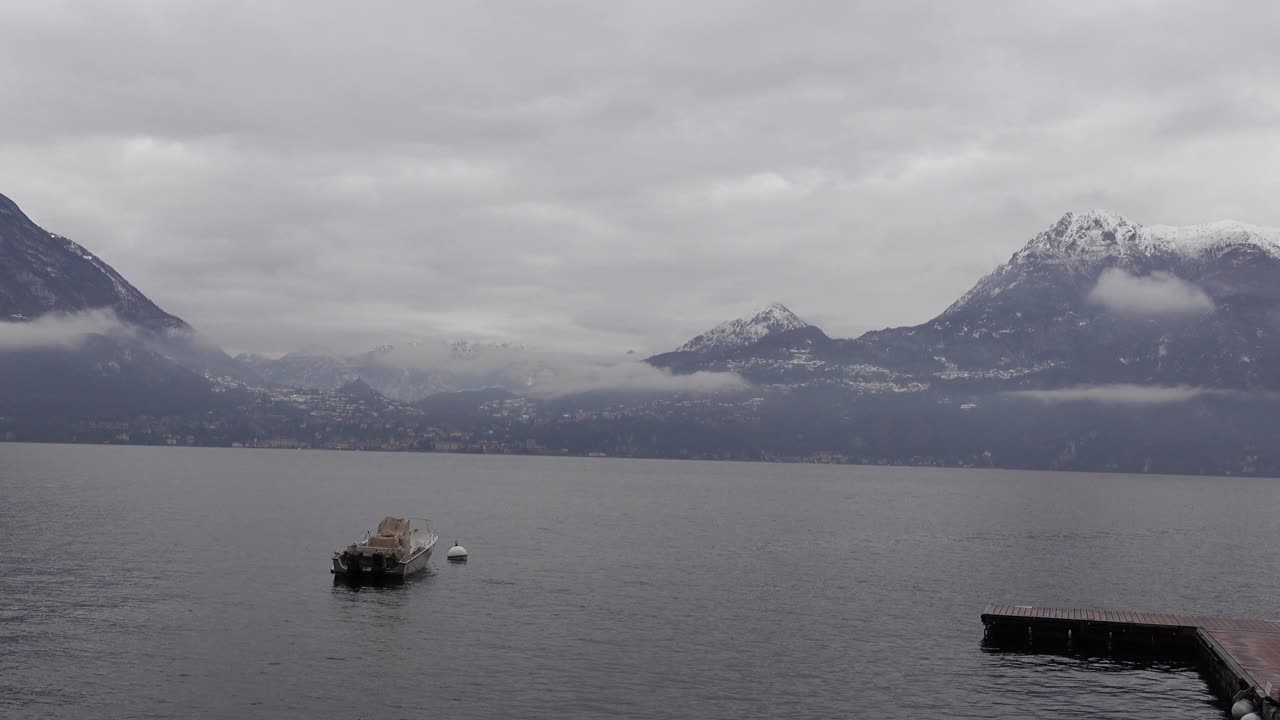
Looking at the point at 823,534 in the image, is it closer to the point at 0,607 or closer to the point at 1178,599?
the point at 1178,599

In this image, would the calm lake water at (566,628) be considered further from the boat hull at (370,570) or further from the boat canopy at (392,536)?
the boat canopy at (392,536)

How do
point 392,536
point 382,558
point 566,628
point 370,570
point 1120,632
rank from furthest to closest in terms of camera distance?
point 392,536 < point 382,558 < point 370,570 < point 1120,632 < point 566,628

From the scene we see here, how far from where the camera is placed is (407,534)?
122 meters

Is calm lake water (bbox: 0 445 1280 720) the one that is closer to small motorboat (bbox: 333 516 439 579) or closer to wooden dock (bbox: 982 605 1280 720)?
small motorboat (bbox: 333 516 439 579)

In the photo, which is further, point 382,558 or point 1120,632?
point 382,558

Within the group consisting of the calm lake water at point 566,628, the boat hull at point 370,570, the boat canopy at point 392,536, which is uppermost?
the boat canopy at point 392,536

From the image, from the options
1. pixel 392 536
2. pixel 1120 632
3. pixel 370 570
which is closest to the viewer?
pixel 1120 632

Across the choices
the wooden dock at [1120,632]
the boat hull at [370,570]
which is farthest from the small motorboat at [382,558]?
the wooden dock at [1120,632]

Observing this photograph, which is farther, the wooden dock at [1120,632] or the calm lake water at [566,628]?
the wooden dock at [1120,632]

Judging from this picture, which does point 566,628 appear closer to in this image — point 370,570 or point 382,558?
point 382,558

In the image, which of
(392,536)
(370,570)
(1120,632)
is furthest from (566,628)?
(1120,632)

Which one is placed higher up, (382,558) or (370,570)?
(382,558)

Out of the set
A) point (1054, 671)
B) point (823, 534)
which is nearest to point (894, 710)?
point (1054, 671)

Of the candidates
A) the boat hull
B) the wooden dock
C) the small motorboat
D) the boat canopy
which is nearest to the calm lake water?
the boat hull
